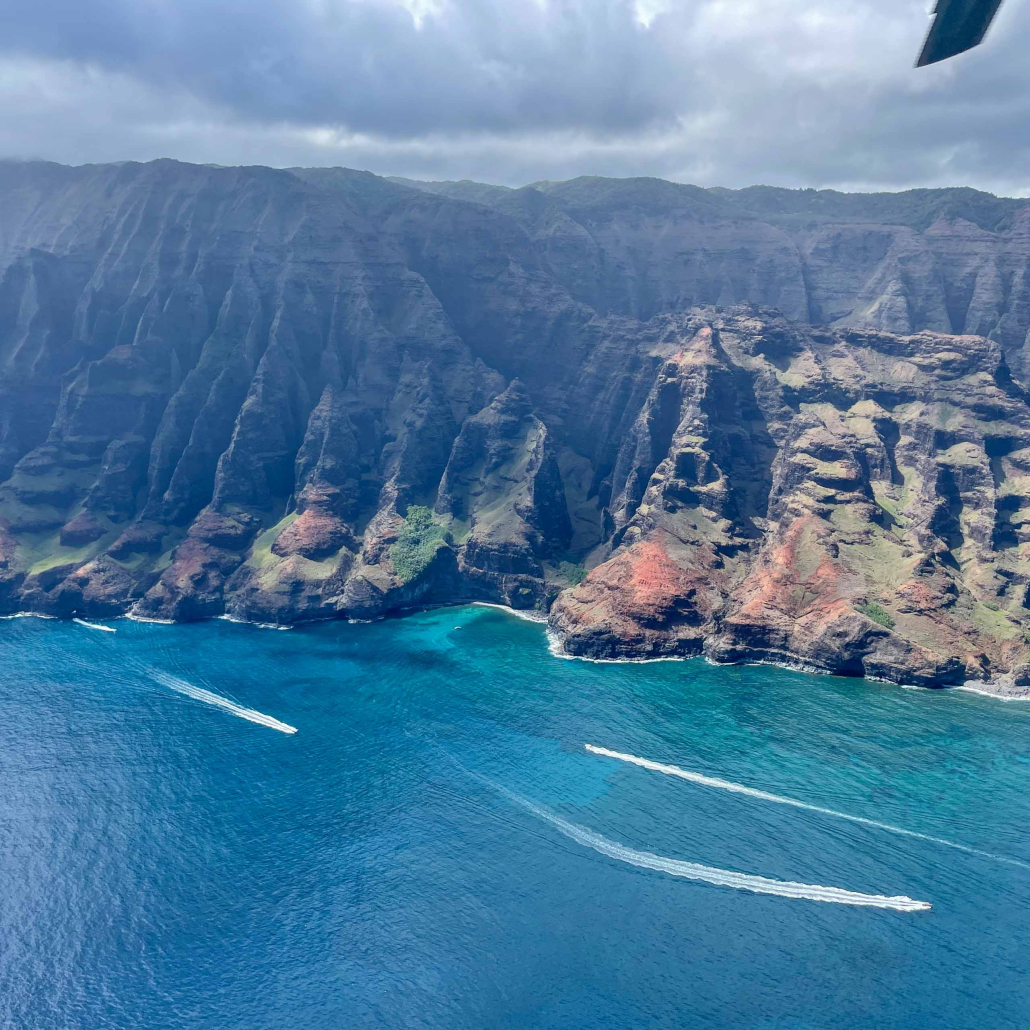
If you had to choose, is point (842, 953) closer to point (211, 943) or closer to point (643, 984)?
point (643, 984)

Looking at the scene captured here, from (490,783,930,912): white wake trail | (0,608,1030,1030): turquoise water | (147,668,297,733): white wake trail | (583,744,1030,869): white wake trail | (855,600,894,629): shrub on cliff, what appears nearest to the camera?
(0,608,1030,1030): turquoise water

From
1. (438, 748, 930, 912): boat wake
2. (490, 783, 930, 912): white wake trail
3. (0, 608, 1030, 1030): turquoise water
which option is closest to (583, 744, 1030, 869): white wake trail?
(0, 608, 1030, 1030): turquoise water

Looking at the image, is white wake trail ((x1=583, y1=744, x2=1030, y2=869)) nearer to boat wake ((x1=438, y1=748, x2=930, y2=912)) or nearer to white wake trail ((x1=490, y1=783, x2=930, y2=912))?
boat wake ((x1=438, y1=748, x2=930, y2=912))

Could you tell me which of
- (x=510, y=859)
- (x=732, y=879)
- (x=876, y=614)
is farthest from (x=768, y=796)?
(x=876, y=614)

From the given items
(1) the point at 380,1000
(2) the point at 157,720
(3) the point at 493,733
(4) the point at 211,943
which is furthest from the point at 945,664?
(2) the point at 157,720

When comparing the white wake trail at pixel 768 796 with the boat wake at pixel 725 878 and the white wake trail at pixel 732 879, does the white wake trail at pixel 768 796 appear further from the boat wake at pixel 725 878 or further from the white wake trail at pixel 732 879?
the white wake trail at pixel 732 879
